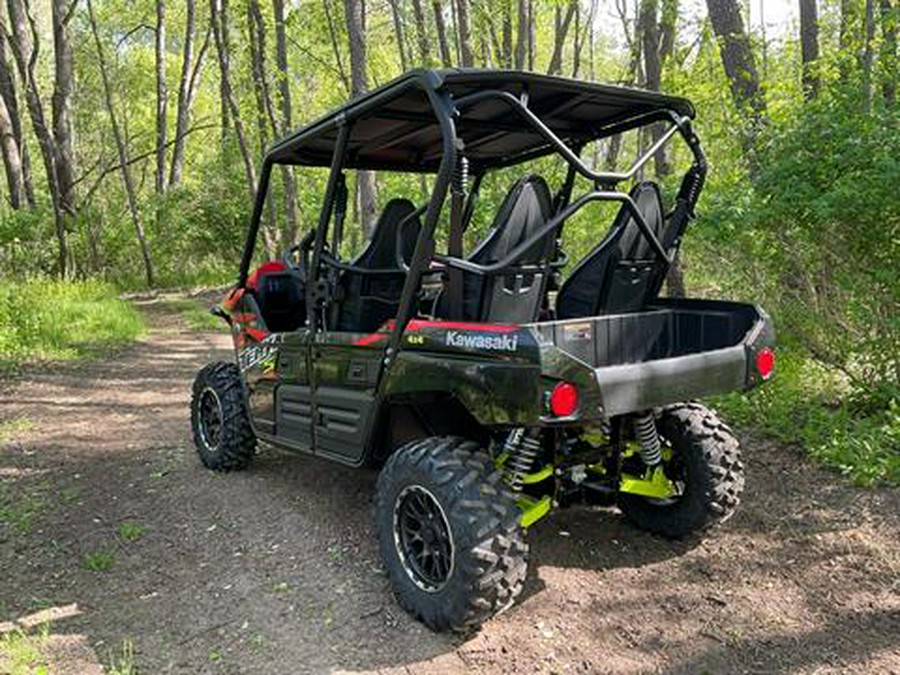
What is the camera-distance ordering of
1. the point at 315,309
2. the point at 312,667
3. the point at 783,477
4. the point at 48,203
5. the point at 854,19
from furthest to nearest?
the point at 48,203 → the point at 854,19 → the point at 783,477 → the point at 315,309 → the point at 312,667

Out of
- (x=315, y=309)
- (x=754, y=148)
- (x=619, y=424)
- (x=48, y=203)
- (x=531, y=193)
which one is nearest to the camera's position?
(x=531, y=193)

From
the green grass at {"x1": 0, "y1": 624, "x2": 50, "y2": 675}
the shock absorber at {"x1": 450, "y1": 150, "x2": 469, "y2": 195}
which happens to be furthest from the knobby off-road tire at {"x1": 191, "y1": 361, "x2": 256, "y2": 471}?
the shock absorber at {"x1": 450, "y1": 150, "x2": 469, "y2": 195}

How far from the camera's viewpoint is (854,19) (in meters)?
7.55

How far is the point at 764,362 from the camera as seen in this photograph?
3371 millimetres

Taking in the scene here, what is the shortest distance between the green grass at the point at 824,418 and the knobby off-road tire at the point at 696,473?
3.87 ft

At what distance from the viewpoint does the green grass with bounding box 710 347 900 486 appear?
445 cm

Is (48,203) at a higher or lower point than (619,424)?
higher

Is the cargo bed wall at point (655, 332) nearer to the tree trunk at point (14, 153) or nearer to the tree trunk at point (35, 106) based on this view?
the tree trunk at point (35, 106)

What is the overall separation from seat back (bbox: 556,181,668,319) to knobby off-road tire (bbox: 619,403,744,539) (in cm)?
63

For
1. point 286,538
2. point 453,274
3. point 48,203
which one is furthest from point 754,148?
point 48,203

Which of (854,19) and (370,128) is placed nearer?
(370,128)

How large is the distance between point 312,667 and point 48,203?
17.4 metres

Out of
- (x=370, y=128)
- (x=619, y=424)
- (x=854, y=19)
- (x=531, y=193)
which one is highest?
(x=854, y=19)

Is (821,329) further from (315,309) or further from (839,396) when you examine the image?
(315,309)
